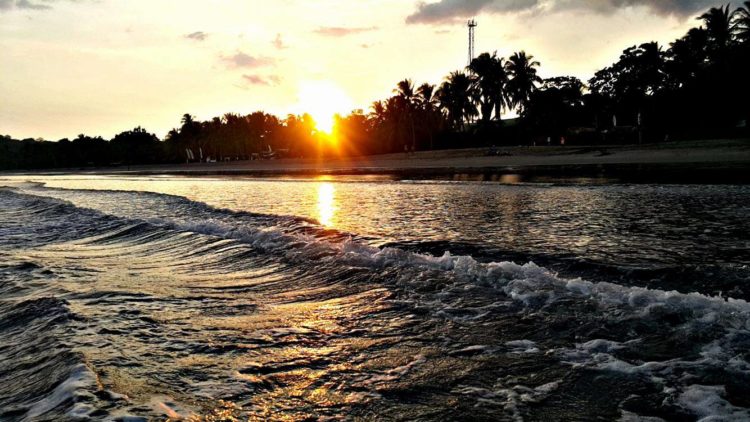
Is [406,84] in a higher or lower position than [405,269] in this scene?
higher

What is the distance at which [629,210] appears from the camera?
12.0 meters

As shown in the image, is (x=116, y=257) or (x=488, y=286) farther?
(x=116, y=257)

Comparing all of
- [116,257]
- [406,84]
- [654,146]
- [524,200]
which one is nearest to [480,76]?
[406,84]

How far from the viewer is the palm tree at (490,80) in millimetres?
63156

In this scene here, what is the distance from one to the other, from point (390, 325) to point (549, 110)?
60.3m

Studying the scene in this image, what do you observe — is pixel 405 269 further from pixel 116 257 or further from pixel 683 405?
pixel 116 257

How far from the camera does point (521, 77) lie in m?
61.9

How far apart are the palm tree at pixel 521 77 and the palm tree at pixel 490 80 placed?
1022 mm

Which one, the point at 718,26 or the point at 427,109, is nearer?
the point at 718,26

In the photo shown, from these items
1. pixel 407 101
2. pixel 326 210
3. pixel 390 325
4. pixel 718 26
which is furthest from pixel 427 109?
pixel 390 325

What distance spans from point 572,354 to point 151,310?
4.29m

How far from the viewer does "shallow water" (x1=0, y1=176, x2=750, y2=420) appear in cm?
304

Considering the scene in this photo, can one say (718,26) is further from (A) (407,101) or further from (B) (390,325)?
(B) (390,325)

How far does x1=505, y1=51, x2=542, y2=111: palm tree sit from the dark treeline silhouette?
0.43ft
